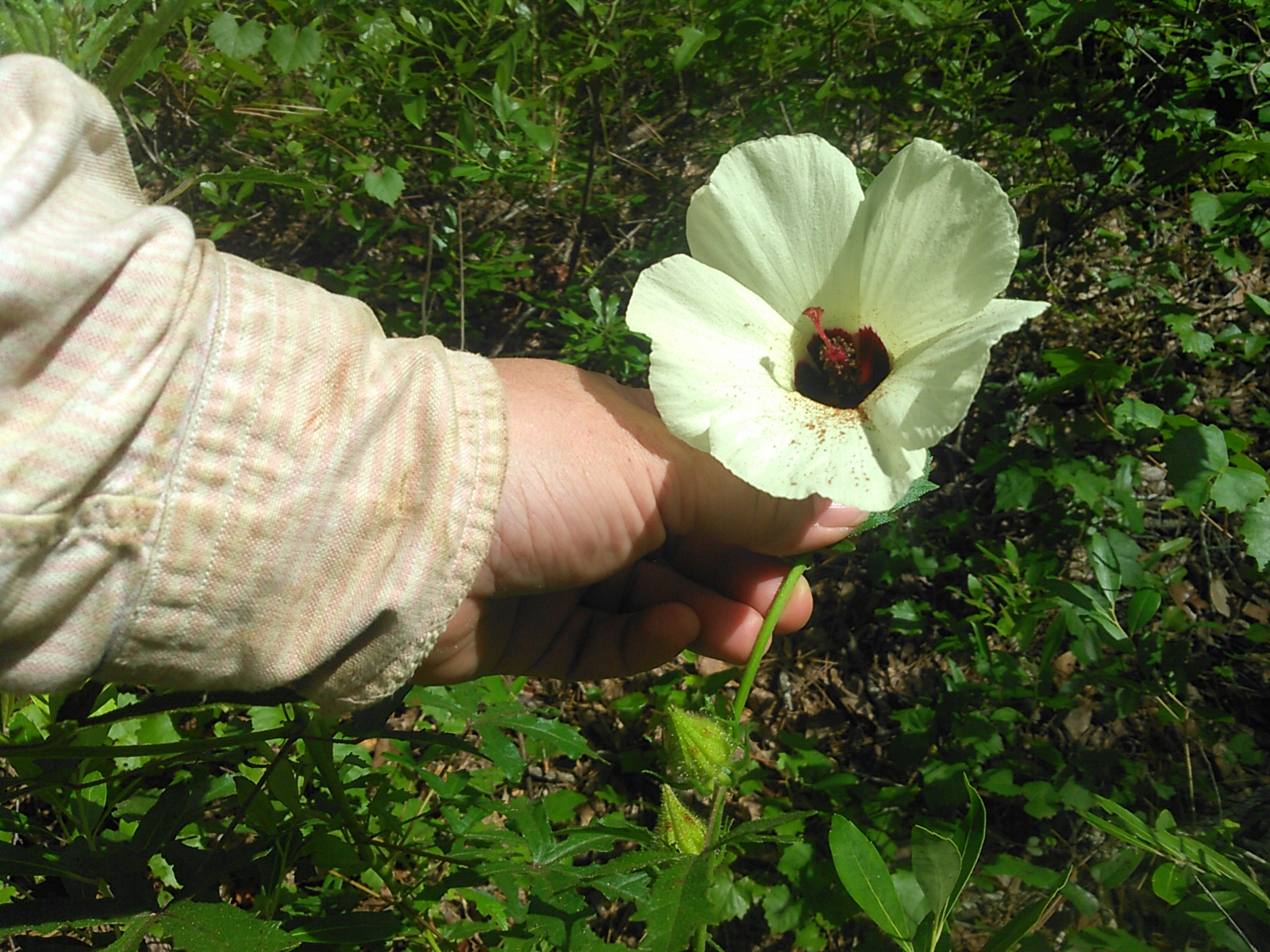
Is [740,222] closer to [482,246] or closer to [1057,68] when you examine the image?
[1057,68]

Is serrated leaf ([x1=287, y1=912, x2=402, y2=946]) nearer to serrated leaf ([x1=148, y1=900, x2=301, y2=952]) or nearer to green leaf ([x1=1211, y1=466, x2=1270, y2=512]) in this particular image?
serrated leaf ([x1=148, y1=900, x2=301, y2=952])

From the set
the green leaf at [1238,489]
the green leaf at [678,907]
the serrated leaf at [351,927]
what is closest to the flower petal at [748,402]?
the green leaf at [678,907]

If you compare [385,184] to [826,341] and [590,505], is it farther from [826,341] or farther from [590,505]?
[826,341]

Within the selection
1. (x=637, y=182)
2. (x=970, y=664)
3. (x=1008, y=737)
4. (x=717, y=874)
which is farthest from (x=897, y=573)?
(x=637, y=182)

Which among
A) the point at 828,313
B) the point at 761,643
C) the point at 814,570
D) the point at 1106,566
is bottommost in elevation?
the point at 814,570

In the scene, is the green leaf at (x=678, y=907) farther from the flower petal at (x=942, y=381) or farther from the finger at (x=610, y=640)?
the finger at (x=610, y=640)

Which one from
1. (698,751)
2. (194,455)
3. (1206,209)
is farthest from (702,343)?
(1206,209)
